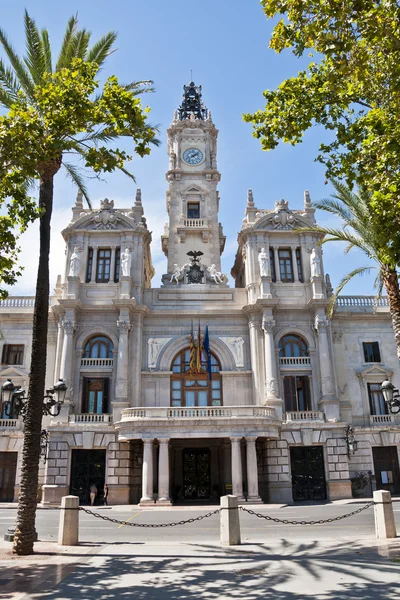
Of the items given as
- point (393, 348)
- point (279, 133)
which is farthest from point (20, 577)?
Result: point (393, 348)

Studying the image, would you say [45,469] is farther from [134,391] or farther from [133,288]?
[133,288]

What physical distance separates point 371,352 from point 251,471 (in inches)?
519

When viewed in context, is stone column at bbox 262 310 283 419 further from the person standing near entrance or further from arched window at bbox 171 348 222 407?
the person standing near entrance

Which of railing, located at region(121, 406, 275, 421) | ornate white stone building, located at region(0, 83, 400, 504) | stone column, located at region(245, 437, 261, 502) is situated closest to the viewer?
stone column, located at region(245, 437, 261, 502)

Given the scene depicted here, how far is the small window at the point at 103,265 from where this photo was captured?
38031 millimetres

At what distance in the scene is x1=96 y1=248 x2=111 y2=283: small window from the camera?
38.0 meters

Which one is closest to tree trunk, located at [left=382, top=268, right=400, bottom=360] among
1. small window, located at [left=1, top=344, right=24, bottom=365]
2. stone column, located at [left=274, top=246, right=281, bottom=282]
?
stone column, located at [left=274, top=246, right=281, bottom=282]

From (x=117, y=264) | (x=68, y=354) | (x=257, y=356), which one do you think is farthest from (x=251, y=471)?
(x=117, y=264)

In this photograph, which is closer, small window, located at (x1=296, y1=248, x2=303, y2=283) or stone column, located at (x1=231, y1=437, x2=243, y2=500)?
stone column, located at (x1=231, y1=437, x2=243, y2=500)

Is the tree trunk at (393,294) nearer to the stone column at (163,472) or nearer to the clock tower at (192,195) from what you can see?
the stone column at (163,472)

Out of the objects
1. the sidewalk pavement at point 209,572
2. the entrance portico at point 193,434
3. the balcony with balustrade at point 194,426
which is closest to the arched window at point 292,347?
the entrance portico at point 193,434

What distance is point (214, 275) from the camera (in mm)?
39375

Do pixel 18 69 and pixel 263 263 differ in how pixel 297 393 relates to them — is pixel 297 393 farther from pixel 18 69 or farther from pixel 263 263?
pixel 18 69

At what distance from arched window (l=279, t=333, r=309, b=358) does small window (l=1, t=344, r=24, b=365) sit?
18.2 meters
